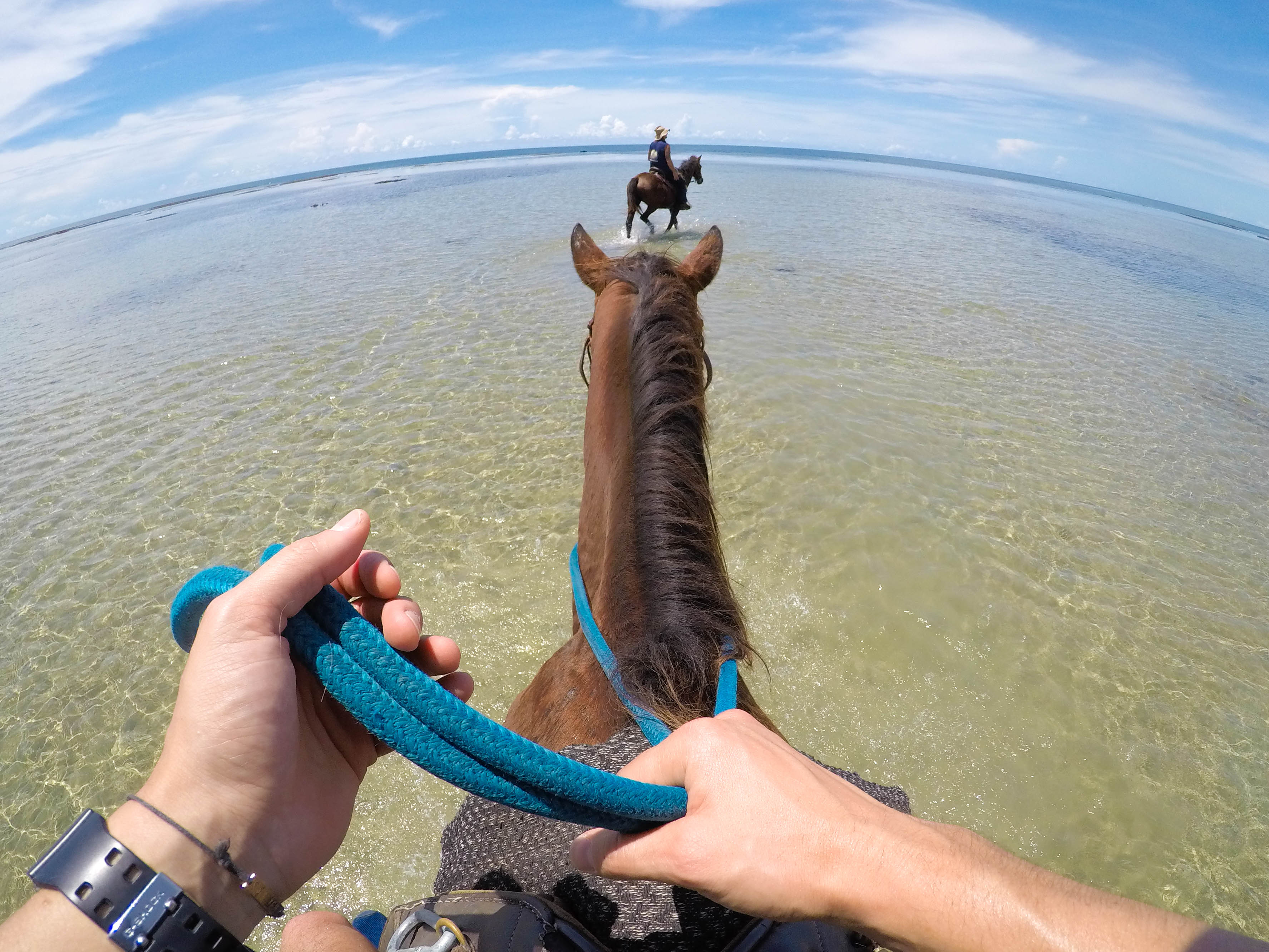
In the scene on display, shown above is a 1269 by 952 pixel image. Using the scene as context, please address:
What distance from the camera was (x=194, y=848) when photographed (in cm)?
96

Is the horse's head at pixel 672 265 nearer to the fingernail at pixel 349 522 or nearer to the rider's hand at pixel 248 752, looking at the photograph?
the fingernail at pixel 349 522

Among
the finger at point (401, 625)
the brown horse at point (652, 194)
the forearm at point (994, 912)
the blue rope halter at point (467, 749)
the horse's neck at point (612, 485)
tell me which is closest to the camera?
the forearm at point (994, 912)

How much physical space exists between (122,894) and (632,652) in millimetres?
992

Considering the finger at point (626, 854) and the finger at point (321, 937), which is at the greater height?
the finger at point (626, 854)

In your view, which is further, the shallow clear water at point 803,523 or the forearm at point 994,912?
the shallow clear water at point 803,523

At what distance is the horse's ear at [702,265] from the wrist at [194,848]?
1.92 m

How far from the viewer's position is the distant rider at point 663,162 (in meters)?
15.3

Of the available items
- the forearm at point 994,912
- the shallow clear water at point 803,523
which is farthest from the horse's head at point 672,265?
the shallow clear water at point 803,523

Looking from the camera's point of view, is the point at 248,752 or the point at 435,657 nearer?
the point at 248,752

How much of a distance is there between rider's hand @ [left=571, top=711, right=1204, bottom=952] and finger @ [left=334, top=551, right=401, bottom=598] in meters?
0.69

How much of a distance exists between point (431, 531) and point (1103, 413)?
7506 millimetres

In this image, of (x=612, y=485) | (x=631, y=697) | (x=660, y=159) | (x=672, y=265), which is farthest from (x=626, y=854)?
(x=660, y=159)

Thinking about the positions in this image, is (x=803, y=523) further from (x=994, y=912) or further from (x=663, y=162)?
(x=663, y=162)

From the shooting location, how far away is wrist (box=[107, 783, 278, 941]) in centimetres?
94
